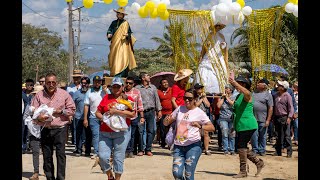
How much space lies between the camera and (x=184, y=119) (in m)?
7.56

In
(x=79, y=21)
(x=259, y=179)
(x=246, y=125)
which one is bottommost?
(x=259, y=179)

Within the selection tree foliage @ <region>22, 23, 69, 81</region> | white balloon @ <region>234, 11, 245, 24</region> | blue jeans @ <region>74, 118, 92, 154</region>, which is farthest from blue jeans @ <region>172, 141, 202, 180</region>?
tree foliage @ <region>22, 23, 69, 81</region>

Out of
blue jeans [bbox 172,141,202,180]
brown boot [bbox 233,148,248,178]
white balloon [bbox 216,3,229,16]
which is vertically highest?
white balloon [bbox 216,3,229,16]

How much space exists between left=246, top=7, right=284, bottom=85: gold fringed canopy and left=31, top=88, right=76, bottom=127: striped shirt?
626 cm

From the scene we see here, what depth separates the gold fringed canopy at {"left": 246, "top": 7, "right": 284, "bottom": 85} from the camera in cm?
1337

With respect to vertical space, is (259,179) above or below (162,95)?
below

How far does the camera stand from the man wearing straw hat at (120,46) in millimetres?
12961

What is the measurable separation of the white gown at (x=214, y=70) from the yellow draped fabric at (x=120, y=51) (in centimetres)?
182

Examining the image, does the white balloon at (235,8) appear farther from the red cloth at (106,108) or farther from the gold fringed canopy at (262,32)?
the red cloth at (106,108)

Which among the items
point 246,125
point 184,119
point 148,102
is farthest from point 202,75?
point 184,119

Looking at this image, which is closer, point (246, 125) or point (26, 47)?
point (246, 125)

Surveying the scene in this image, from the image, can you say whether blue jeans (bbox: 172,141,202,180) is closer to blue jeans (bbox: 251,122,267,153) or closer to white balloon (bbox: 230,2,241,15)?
blue jeans (bbox: 251,122,267,153)

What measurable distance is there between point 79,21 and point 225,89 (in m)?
42.8
